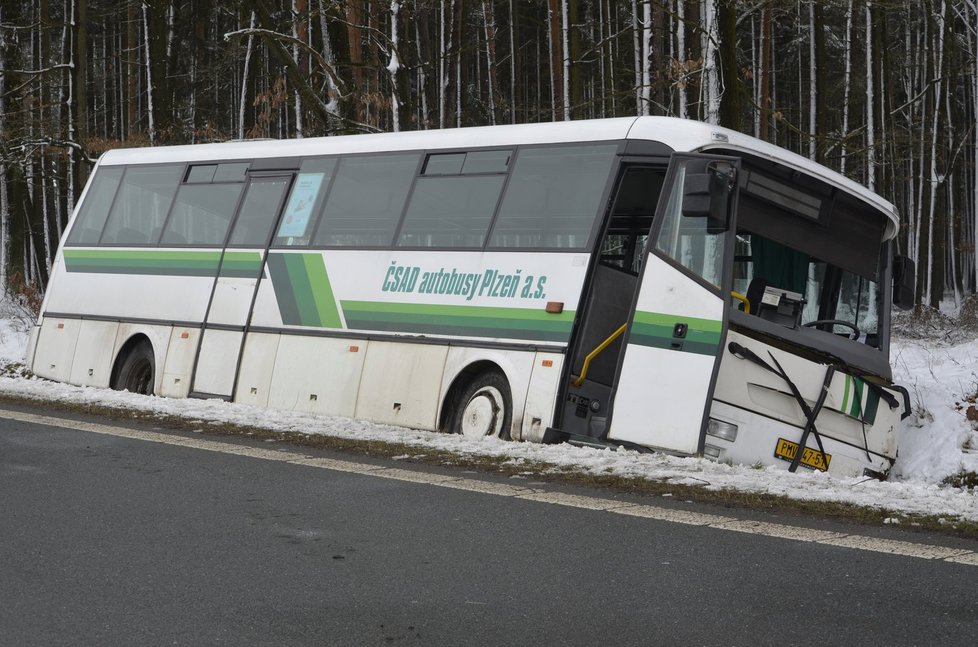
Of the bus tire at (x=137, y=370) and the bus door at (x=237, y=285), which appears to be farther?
the bus tire at (x=137, y=370)

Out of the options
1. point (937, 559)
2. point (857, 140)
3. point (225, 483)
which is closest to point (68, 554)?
point (225, 483)

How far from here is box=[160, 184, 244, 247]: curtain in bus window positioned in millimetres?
15625

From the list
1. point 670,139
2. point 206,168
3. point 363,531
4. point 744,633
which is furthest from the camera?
point 206,168

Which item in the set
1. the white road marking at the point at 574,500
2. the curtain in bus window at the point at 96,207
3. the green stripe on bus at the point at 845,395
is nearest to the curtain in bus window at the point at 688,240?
the green stripe on bus at the point at 845,395

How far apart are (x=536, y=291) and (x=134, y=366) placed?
6611 millimetres

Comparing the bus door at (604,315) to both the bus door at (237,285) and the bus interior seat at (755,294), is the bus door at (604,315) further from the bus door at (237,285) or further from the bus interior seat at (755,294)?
the bus door at (237,285)

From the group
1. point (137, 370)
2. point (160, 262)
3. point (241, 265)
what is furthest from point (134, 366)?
point (241, 265)

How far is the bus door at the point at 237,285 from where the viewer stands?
1494 cm

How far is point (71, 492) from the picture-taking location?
8.52 metres

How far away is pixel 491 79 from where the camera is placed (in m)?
39.3

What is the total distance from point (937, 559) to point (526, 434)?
5.49m

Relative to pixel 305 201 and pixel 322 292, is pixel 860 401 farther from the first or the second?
pixel 305 201

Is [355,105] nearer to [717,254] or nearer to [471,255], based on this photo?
[471,255]

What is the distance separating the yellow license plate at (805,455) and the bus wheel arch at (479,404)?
2.53 meters
